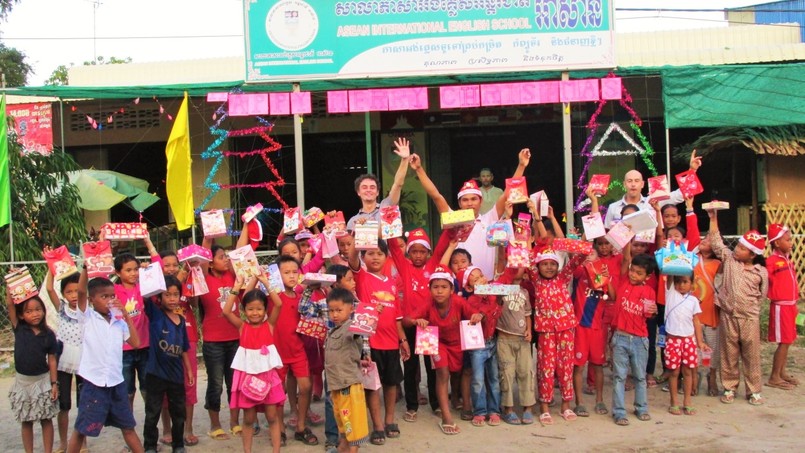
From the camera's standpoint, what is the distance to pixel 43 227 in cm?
1034

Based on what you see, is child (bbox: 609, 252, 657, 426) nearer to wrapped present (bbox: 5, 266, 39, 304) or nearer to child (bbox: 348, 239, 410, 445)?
child (bbox: 348, 239, 410, 445)

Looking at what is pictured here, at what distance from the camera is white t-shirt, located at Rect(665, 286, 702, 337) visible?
607 centimetres

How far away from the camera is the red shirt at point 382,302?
5.61m

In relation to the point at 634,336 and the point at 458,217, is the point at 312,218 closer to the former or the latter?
the point at 458,217

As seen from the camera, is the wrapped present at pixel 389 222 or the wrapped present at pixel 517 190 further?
the wrapped present at pixel 517 190

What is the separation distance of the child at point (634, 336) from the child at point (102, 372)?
349 cm

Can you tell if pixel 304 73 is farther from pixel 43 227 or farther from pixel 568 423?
pixel 568 423

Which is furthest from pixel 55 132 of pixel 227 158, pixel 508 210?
pixel 508 210

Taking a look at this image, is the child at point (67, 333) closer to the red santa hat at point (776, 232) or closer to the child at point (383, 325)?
the child at point (383, 325)

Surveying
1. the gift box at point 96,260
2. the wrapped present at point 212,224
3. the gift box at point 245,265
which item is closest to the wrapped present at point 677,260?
the gift box at point 245,265

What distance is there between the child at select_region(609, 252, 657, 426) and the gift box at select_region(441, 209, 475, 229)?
1.40 m

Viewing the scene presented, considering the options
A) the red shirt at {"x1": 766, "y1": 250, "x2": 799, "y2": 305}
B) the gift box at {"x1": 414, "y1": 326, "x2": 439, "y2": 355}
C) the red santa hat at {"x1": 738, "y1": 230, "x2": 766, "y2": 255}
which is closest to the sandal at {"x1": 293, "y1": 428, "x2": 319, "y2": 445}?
the gift box at {"x1": 414, "y1": 326, "x2": 439, "y2": 355}

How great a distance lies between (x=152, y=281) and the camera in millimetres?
5203

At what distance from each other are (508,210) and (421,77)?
146 inches
